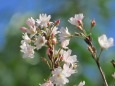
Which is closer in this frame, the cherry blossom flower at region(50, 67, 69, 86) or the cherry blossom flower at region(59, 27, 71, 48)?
the cherry blossom flower at region(50, 67, 69, 86)

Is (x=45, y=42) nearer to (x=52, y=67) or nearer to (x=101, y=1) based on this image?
(x=52, y=67)

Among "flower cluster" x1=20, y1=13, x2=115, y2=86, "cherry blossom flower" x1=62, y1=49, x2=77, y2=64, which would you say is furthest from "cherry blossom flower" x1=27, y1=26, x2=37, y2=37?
"cherry blossom flower" x1=62, y1=49, x2=77, y2=64

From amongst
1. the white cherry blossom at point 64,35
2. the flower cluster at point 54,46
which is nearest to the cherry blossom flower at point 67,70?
the flower cluster at point 54,46

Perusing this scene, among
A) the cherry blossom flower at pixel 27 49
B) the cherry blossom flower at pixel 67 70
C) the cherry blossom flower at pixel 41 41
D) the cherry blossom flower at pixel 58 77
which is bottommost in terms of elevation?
the cherry blossom flower at pixel 58 77

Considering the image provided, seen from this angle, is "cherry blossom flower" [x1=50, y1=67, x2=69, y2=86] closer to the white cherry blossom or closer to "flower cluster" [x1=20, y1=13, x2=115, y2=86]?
"flower cluster" [x1=20, y1=13, x2=115, y2=86]

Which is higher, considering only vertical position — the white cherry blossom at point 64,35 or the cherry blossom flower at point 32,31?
the cherry blossom flower at point 32,31

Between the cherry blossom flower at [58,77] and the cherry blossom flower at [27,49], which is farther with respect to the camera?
the cherry blossom flower at [27,49]

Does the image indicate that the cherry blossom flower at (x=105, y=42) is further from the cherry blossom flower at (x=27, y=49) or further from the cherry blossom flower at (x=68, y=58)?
the cherry blossom flower at (x=27, y=49)

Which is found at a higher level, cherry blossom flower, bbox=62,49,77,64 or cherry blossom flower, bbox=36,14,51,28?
cherry blossom flower, bbox=36,14,51,28

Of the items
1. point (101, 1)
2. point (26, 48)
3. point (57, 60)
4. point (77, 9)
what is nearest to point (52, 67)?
point (57, 60)

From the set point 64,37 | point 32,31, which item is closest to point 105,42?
point 64,37

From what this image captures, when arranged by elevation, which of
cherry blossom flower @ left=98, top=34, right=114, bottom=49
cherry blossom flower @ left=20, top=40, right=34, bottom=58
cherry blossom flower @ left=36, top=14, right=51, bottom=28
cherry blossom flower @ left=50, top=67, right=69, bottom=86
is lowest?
cherry blossom flower @ left=50, top=67, right=69, bottom=86
